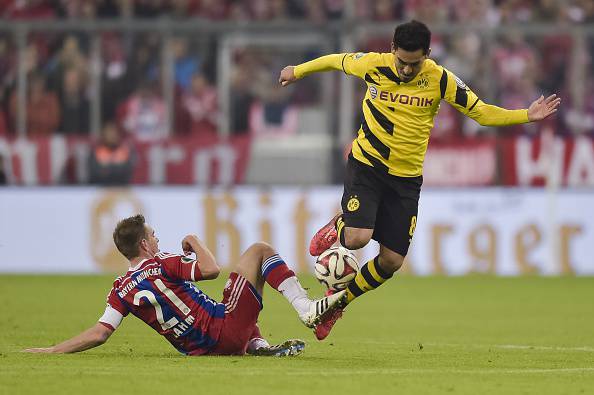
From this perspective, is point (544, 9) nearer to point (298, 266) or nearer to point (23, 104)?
point (298, 266)

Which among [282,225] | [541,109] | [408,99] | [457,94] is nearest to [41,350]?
[408,99]

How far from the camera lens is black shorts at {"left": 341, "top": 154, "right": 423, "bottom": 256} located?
401 inches

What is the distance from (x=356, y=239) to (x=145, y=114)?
10.8 metres

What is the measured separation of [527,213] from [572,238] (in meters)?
0.77

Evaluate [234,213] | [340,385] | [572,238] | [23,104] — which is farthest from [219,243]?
[340,385]

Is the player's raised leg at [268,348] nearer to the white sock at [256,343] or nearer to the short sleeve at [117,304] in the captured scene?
the white sock at [256,343]

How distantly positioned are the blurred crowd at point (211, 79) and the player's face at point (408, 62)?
32.9ft

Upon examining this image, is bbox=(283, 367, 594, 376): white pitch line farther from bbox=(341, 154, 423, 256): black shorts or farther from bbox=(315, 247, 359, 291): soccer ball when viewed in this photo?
bbox=(341, 154, 423, 256): black shorts

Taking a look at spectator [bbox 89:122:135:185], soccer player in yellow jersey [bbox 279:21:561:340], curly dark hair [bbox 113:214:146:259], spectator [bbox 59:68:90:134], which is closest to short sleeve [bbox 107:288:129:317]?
curly dark hair [bbox 113:214:146:259]

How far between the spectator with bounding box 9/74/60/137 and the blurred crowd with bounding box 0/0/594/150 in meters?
0.02

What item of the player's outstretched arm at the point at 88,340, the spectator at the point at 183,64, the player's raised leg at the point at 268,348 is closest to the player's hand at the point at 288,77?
the player's raised leg at the point at 268,348

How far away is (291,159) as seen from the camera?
20.2 meters

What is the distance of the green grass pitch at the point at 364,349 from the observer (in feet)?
26.3

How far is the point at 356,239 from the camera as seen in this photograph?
10.1 meters
